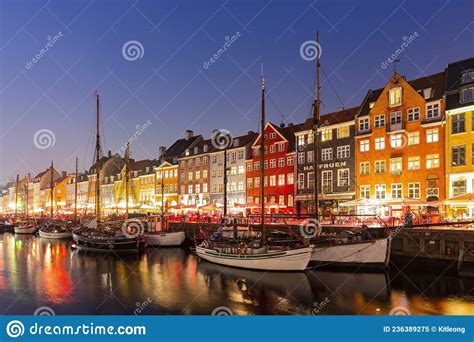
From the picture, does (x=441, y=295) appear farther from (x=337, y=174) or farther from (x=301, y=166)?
(x=301, y=166)

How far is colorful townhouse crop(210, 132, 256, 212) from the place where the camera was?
62750 millimetres

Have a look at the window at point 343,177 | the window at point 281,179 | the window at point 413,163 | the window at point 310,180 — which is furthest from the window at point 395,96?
the window at point 281,179

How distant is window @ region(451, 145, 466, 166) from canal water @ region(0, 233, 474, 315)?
15.6 metres

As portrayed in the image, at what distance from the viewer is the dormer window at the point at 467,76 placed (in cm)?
3725

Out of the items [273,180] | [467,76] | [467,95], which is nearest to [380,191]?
[467,95]

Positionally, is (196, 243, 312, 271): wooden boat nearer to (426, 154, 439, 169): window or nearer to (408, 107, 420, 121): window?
(426, 154, 439, 169): window

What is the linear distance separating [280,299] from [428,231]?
527 inches

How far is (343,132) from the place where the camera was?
160 feet

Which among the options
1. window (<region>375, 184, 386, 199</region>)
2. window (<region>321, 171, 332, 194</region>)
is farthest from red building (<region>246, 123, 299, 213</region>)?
window (<region>375, 184, 386, 199</region>)

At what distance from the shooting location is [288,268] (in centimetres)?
2748

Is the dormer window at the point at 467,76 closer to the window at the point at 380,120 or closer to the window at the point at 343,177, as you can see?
the window at the point at 380,120
